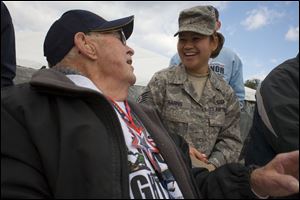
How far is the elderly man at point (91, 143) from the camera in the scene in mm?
1098

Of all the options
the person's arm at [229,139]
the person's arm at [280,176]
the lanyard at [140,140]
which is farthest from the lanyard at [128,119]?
the person's arm at [229,139]

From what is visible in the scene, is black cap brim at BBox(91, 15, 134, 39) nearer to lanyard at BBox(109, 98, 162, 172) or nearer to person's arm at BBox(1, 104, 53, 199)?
lanyard at BBox(109, 98, 162, 172)

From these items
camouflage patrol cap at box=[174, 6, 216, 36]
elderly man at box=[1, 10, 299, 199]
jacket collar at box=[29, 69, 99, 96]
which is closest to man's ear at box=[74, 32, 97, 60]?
elderly man at box=[1, 10, 299, 199]

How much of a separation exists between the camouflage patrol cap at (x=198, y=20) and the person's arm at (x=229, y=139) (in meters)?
0.53

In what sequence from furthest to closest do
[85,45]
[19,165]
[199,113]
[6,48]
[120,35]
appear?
[199,113]
[120,35]
[85,45]
[6,48]
[19,165]

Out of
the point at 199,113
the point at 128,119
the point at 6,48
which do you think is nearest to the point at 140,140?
the point at 128,119

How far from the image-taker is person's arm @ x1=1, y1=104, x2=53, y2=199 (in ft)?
3.46

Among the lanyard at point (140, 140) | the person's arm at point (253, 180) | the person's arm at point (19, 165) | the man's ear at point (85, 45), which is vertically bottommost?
the person's arm at point (253, 180)

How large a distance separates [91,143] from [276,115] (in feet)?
2.79

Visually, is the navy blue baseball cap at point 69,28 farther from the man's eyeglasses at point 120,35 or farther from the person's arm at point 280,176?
the person's arm at point 280,176

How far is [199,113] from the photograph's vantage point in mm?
2414

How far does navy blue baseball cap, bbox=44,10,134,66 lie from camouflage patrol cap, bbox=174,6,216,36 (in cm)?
83

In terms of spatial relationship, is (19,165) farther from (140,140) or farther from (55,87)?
(140,140)

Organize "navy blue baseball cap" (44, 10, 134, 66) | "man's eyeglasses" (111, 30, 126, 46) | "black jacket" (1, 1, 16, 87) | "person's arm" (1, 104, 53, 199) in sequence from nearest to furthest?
"person's arm" (1, 104, 53, 199)
"black jacket" (1, 1, 16, 87)
"navy blue baseball cap" (44, 10, 134, 66)
"man's eyeglasses" (111, 30, 126, 46)
